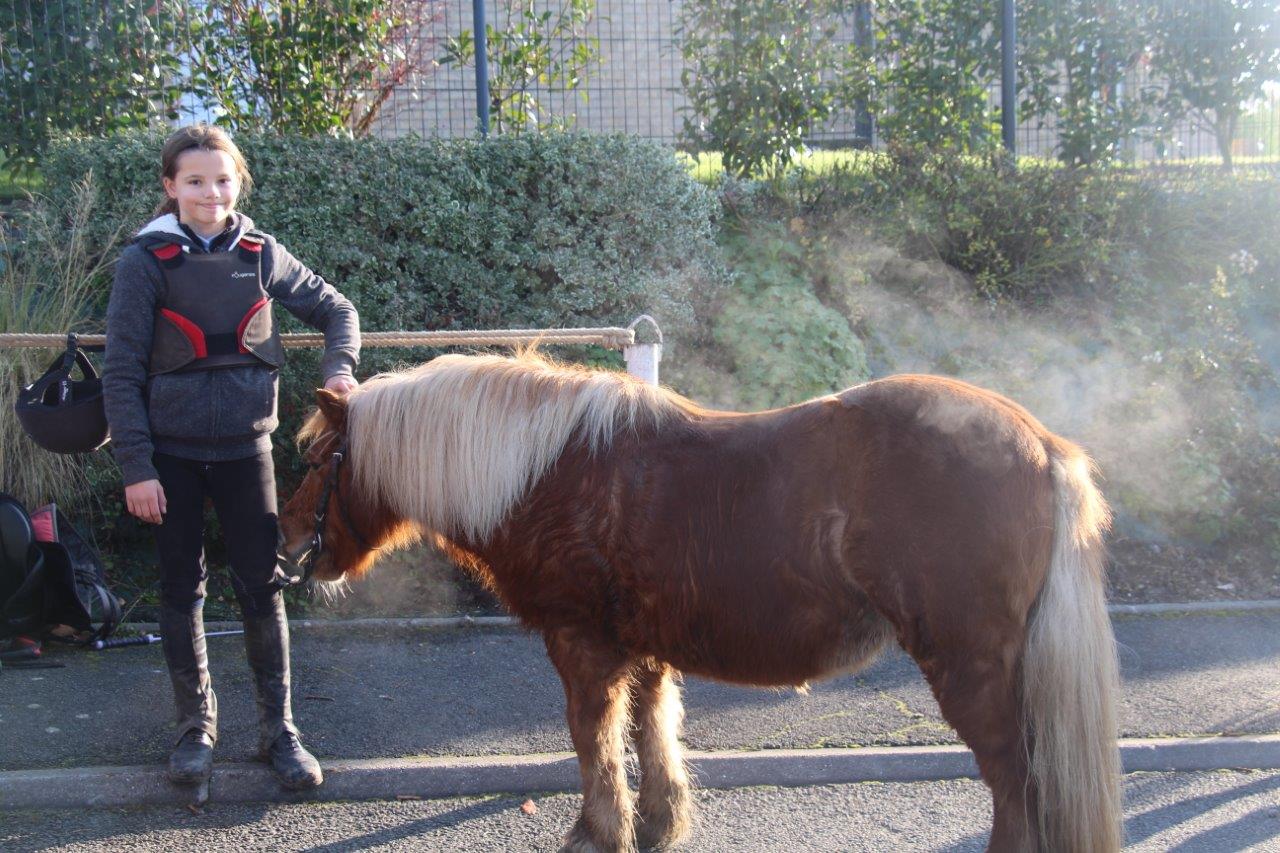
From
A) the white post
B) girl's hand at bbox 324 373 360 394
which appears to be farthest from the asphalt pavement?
the white post

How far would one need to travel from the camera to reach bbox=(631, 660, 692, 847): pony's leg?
3744mm

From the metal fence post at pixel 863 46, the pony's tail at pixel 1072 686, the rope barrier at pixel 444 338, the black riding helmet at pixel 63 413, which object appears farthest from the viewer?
the metal fence post at pixel 863 46

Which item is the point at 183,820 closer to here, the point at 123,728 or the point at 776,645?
the point at 123,728

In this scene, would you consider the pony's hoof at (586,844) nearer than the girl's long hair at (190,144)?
Yes

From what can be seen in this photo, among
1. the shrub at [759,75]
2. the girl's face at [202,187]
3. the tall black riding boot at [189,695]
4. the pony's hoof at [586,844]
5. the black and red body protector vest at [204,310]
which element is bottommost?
the pony's hoof at [586,844]

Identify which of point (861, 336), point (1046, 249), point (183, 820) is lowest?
point (183, 820)

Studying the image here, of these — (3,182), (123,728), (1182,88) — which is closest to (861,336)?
(1182,88)

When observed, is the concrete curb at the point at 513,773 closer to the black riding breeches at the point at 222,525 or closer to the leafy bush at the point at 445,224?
the black riding breeches at the point at 222,525

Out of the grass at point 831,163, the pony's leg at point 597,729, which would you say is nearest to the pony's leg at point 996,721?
the pony's leg at point 597,729

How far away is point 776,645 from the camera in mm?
3158

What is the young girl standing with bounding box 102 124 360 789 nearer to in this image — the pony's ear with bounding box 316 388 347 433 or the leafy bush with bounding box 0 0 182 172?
the pony's ear with bounding box 316 388 347 433

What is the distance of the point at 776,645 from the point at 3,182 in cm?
722

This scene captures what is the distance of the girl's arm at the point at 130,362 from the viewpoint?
11.7 ft

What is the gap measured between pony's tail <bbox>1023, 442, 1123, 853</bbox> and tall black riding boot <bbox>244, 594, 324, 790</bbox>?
2460 millimetres
